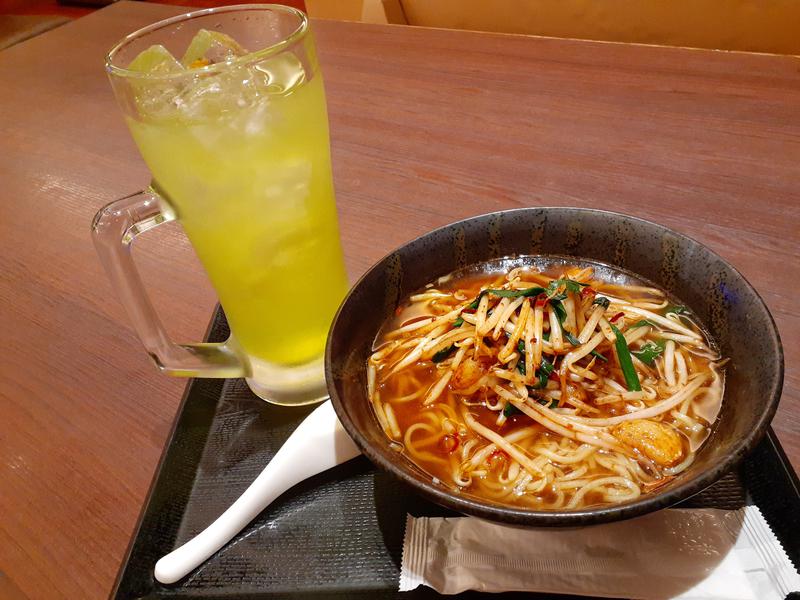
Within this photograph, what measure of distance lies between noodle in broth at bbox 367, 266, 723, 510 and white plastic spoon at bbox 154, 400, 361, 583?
9cm

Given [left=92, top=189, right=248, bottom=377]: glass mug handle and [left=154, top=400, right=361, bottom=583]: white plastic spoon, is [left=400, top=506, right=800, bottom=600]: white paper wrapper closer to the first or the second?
[left=154, top=400, right=361, bottom=583]: white plastic spoon

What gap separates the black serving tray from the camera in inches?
35.0

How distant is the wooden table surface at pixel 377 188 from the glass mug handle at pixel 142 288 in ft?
0.52

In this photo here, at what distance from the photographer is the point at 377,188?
1.74 m

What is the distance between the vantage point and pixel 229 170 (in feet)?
3.23

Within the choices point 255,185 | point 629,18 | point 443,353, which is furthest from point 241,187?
point 629,18

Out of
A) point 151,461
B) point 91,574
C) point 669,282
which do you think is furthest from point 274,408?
point 669,282

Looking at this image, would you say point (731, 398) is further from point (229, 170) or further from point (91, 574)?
point (91, 574)

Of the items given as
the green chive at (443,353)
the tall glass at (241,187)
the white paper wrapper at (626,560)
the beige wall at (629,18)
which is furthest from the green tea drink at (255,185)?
the beige wall at (629,18)

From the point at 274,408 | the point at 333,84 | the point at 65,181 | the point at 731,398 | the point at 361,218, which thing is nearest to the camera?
the point at 731,398

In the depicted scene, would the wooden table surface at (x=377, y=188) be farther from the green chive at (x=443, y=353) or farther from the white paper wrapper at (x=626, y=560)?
the green chive at (x=443, y=353)

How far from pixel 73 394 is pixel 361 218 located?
0.80 m

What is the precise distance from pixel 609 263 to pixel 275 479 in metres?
0.72

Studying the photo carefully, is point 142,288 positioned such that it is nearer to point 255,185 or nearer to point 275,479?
point 255,185
